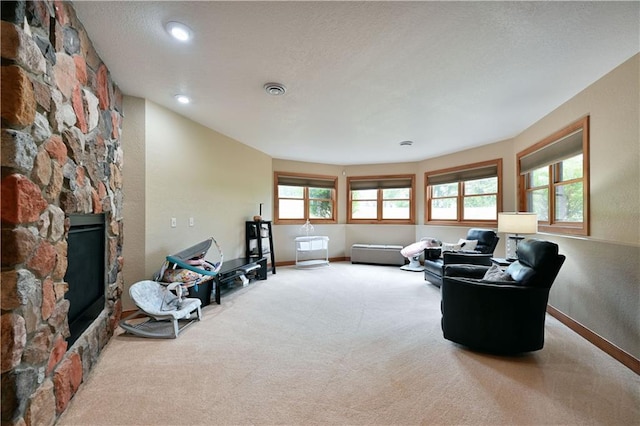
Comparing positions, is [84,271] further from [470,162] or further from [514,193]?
[470,162]

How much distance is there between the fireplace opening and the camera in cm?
190

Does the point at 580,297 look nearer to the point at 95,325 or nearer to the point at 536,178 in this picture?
the point at 536,178

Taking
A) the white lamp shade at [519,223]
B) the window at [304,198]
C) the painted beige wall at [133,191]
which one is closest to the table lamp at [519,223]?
the white lamp shade at [519,223]

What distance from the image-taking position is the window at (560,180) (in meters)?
2.94

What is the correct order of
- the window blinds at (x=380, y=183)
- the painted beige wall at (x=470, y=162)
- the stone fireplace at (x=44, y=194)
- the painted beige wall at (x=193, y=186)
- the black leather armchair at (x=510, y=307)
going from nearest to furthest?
the stone fireplace at (x=44, y=194)
the black leather armchair at (x=510, y=307)
the painted beige wall at (x=193, y=186)
the painted beige wall at (x=470, y=162)
the window blinds at (x=380, y=183)

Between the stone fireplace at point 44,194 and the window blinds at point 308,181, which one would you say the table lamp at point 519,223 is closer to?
the window blinds at point 308,181

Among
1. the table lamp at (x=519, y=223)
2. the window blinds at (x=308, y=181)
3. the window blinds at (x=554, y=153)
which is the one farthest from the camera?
the window blinds at (x=308, y=181)

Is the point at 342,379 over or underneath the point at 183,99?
underneath

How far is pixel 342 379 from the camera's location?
1.97m

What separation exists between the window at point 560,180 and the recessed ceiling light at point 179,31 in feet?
12.5

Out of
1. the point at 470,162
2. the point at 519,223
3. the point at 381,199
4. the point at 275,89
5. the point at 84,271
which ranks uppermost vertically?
the point at 275,89

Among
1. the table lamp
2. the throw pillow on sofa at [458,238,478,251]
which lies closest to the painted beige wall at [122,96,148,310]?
the table lamp

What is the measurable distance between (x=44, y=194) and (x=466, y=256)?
14.8 ft

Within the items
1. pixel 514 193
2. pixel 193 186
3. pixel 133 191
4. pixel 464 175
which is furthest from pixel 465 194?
pixel 133 191
